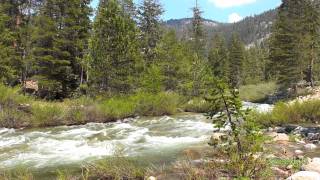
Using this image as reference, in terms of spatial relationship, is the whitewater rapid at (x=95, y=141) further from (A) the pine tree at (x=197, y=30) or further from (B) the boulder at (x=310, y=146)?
(A) the pine tree at (x=197, y=30)

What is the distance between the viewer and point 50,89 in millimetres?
34750

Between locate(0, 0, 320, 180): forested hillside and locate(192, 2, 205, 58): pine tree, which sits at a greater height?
locate(192, 2, 205, 58): pine tree

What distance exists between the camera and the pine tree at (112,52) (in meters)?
30.5

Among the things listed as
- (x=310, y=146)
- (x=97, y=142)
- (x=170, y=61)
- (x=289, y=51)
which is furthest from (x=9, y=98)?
(x=289, y=51)

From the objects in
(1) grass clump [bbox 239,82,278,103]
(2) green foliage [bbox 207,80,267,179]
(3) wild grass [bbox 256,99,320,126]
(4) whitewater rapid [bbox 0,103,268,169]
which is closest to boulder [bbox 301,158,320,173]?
(2) green foliage [bbox 207,80,267,179]

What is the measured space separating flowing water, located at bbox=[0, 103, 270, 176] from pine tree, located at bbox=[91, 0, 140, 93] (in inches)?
280

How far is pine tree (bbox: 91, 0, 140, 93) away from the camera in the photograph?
30.5 m

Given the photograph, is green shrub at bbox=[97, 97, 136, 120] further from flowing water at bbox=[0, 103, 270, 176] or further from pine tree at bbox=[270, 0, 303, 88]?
pine tree at bbox=[270, 0, 303, 88]

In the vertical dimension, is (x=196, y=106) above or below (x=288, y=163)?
below

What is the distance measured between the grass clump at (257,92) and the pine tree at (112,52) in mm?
16922

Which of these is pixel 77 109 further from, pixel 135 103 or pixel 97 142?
pixel 97 142

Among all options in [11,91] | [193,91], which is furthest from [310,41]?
[11,91]

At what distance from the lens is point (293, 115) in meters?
18.5

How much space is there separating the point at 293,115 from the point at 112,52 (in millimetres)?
15305
